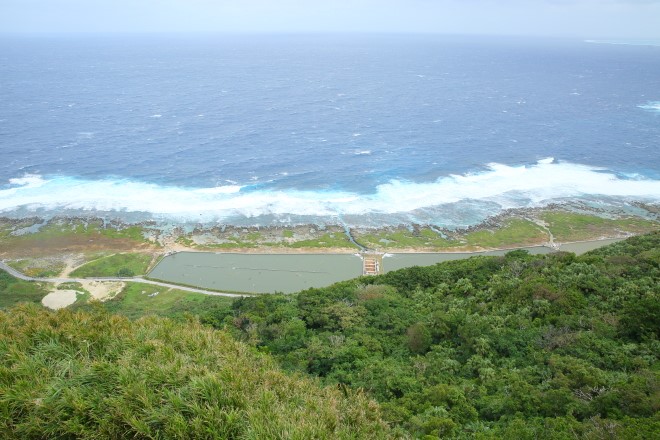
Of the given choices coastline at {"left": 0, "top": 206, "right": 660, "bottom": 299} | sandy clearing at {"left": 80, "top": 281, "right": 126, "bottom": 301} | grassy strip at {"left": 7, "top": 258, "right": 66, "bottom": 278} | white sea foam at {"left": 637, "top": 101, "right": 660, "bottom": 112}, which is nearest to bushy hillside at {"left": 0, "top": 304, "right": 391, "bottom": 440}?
sandy clearing at {"left": 80, "top": 281, "right": 126, "bottom": 301}

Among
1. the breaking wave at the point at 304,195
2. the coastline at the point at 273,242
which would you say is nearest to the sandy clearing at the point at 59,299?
the coastline at the point at 273,242

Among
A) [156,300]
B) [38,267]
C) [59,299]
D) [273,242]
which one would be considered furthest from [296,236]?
[38,267]

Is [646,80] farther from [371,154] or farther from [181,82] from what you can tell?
[181,82]

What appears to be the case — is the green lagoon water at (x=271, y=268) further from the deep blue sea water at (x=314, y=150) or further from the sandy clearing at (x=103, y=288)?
the deep blue sea water at (x=314, y=150)

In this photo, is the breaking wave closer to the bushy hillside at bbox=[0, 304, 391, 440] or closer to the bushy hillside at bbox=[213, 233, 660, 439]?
the bushy hillside at bbox=[213, 233, 660, 439]

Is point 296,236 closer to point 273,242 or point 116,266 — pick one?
point 273,242
